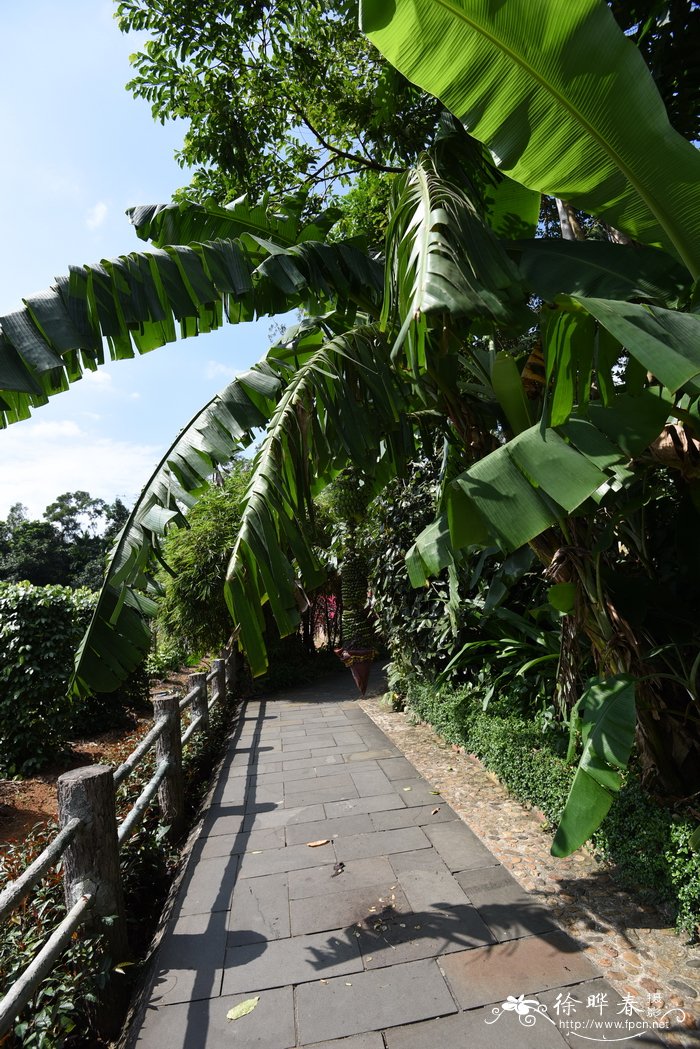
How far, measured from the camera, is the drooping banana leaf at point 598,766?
2.66 meters

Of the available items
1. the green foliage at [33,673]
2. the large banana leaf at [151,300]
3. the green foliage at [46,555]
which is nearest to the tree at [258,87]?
the large banana leaf at [151,300]

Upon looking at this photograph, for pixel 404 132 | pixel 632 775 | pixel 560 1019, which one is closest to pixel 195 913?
pixel 560 1019

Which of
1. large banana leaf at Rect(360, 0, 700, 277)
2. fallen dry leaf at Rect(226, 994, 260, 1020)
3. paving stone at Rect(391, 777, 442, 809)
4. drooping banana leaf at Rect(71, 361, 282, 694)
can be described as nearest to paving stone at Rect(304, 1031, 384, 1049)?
fallen dry leaf at Rect(226, 994, 260, 1020)

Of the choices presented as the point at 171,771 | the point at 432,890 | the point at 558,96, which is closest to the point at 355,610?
the point at 171,771

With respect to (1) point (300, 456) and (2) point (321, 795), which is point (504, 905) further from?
(1) point (300, 456)

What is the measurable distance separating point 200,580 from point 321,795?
20.6ft

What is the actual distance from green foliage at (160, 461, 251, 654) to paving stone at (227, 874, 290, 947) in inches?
281

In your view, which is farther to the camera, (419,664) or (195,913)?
(419,664)

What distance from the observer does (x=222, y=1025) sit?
2.58 metres

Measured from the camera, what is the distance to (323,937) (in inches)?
124

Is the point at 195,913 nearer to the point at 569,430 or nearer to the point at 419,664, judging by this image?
the point at 569,430

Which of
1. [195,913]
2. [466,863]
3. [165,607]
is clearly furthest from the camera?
[165,607]

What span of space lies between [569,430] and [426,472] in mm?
5190

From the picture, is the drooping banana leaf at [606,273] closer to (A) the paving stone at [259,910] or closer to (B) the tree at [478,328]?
(B) the tree at [478,328]
